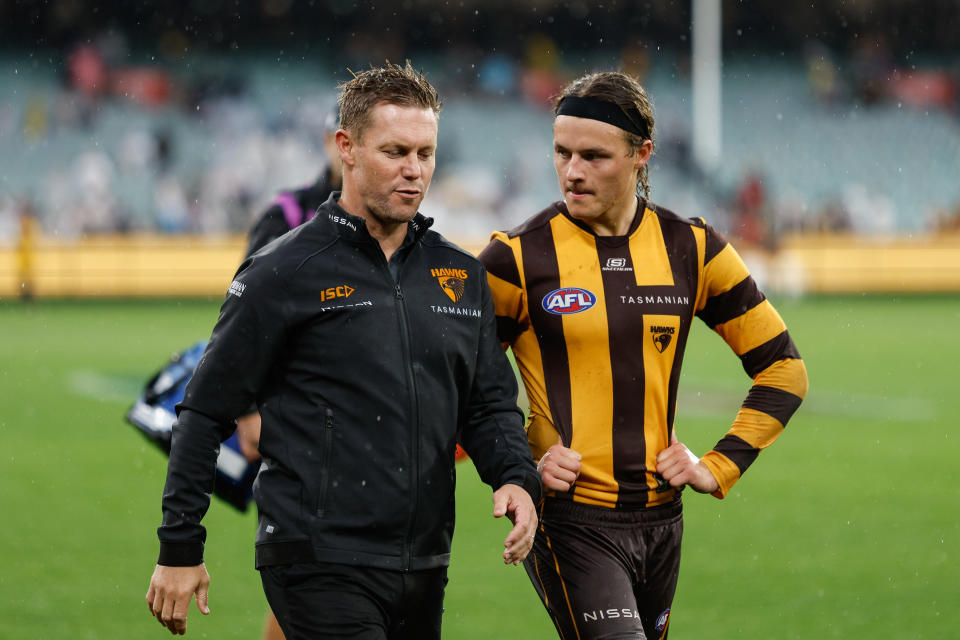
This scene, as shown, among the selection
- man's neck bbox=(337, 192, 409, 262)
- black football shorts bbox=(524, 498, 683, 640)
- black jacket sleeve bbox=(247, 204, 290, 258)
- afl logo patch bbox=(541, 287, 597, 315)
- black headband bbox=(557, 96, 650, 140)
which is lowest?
black football shorts bbox=(524, 498, 683, 640)

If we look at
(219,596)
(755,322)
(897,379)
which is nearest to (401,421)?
(755,322)

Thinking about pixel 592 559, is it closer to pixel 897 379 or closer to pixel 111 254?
pixel 897 379

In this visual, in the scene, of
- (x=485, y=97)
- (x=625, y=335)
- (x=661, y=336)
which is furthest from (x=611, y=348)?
(x=485, y=97)

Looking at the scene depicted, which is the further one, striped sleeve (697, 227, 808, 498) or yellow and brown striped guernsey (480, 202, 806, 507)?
striped sleeve (697, 227, 808, 498)

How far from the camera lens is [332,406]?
313 centimetres

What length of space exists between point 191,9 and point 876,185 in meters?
17.4

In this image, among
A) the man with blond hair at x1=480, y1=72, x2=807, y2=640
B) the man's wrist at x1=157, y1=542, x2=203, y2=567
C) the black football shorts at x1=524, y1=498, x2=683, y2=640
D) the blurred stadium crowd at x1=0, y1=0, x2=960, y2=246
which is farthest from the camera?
the blurred stadium crowd at x1=0, y1=0, x2=960, y2=246

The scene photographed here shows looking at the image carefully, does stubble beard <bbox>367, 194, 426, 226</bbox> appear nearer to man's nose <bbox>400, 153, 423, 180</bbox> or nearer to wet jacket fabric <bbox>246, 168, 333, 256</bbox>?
man's nose <bbox>400, 153, 423, 180</bbox>

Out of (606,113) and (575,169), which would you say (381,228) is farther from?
(606,113)

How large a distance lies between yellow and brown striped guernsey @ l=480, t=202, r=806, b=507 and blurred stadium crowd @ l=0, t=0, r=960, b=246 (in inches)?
989

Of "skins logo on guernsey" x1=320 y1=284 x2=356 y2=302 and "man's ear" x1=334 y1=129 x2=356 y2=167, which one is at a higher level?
"man's ear" x1=334 y1=129 x2=356 y2=167

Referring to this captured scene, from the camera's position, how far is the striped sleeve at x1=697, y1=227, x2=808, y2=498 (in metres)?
3.81

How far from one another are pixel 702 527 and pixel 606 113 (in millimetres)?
4801

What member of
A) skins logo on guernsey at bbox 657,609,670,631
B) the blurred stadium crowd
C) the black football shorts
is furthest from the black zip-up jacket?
the blurred stadium crowd
